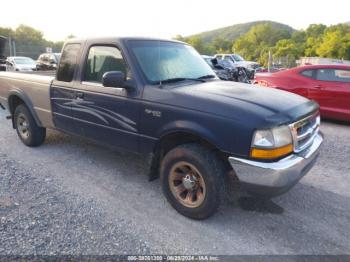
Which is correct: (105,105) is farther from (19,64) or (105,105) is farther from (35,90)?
(19,64)

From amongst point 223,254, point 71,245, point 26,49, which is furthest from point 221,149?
point 26,49

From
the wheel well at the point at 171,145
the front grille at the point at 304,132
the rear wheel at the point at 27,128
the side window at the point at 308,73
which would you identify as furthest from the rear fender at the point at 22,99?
the side window at the point at 308,73

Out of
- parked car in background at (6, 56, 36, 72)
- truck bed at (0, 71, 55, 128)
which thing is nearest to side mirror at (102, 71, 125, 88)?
truck bed at (0, 71, 55, 128)

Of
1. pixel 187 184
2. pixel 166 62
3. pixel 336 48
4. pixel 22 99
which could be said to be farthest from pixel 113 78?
pixel 336 48

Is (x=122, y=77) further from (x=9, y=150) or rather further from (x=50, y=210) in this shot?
(x=9, y=150)

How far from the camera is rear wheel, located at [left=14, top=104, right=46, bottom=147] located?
5.64 m

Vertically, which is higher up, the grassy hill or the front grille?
the grassy hill

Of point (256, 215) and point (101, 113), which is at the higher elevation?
point (101, 113)

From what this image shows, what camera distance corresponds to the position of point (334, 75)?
8.23m

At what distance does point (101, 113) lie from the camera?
4.20 m

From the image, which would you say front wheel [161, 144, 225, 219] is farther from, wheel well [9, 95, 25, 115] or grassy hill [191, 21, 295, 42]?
grassy hill [191, 21, 295, 42]

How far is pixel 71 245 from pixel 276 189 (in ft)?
6.33

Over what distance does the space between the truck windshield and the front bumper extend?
4.57ft

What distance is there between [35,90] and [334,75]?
6790 millimetres
